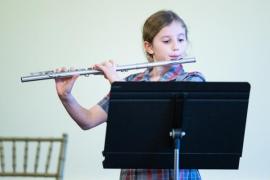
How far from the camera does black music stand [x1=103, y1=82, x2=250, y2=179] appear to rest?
1.42 m

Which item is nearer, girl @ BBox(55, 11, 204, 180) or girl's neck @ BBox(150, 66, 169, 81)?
girl @ BBox(55, 11, 204, 180)

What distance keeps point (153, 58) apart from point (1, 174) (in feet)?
2.40

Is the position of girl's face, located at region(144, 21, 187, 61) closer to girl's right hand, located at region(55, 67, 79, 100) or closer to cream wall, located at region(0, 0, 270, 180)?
girl's right hand, located at region(55, 67, 79, 100)

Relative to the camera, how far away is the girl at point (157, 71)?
1.60 m

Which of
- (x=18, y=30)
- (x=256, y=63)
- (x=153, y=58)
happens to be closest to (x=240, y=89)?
(x=153, y=58)

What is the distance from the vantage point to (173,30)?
5.49 feet

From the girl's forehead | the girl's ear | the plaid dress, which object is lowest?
the plaid dress

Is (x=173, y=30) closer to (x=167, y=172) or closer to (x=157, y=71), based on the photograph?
(x=157, y=71)

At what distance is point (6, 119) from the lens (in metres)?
3.05

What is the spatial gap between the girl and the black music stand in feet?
0.36

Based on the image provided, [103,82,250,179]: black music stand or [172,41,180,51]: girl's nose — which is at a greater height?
[172,41,180,51]: girl's nose

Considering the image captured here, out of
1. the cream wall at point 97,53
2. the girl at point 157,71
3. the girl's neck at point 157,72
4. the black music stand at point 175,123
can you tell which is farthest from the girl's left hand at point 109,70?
the cream wall at point 97,53

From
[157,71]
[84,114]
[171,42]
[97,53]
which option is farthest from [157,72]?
[97,53]

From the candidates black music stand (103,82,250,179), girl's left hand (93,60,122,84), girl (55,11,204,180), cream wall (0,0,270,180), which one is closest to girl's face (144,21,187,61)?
girl (55,11,204,180)
